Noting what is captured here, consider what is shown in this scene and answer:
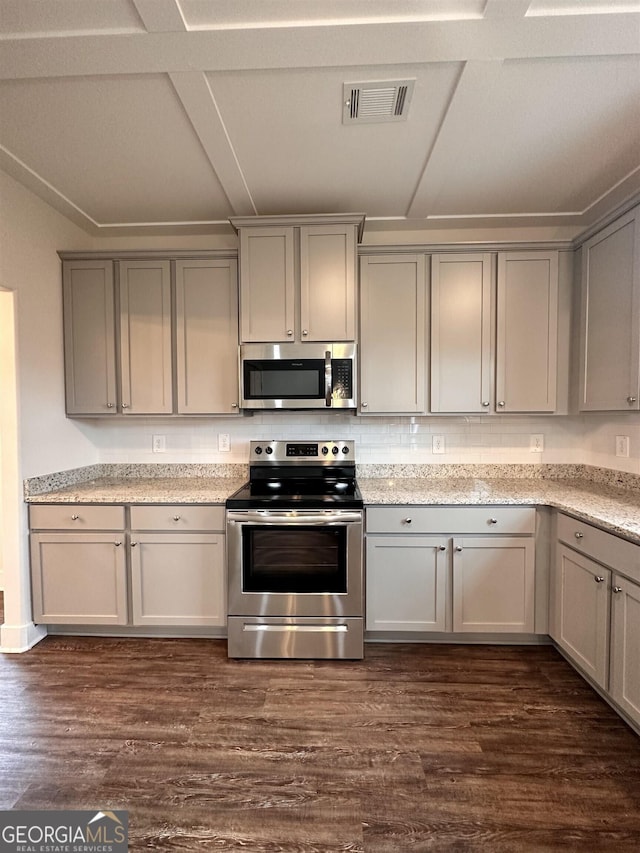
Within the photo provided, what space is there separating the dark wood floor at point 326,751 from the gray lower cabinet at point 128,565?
0.24m

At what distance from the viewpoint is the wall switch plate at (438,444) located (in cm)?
305

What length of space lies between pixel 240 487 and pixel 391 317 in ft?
5.09

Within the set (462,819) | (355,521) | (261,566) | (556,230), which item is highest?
(556,230)

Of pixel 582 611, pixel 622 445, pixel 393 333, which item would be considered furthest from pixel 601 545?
pixel 393 333

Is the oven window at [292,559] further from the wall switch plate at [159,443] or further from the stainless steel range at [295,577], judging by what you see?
the wall switch plate at [159,443]

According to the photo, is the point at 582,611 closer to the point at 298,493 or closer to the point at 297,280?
the point at 298,493

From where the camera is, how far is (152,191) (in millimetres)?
2469

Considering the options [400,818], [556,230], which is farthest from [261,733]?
[556,230]

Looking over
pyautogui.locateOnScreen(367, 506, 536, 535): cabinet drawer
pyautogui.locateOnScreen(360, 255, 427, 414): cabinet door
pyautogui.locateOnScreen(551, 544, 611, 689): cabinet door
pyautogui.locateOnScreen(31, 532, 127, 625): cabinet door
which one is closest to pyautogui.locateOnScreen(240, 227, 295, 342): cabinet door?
pyautogui.locateOnScreen(360, 255, 427, 414): cabinet door

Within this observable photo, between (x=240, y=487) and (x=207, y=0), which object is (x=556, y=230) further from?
(x=240, y=487)

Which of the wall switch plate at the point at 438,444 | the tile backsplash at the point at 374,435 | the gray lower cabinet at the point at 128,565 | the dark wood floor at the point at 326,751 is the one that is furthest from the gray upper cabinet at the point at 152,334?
the dark wood floor at the point at 326,751

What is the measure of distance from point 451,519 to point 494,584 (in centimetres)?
48

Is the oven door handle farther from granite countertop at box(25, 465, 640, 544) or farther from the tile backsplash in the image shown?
the tile backsplash

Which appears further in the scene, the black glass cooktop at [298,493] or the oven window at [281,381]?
the oven window at [281,381]
